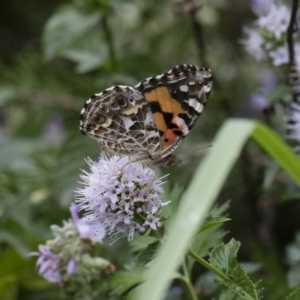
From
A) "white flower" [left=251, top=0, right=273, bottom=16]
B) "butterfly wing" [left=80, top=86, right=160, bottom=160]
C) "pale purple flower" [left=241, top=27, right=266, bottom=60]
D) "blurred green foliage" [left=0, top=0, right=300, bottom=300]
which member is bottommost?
"blurred green foliage" [left=0, top=0, right=300, bottom=300]

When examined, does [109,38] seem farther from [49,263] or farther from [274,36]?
[49,263]

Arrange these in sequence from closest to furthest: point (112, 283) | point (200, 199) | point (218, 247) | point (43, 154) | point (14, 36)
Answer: point (200, 199) < point (218, 247) < point (112, 283) < point (43, 154) < point (14, 36)

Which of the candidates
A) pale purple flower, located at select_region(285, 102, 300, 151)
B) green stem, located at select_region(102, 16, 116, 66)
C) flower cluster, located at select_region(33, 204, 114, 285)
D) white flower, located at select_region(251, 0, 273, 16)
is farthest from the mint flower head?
green stem, located at select_region(102, 16, 116, 66)

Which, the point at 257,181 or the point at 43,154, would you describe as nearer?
the point at 257,181

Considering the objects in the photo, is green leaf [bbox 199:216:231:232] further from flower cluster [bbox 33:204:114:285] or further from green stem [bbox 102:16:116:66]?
green stem [bbox 102:16:116:66]

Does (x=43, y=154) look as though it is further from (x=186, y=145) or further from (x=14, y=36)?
(x=14, y=36)

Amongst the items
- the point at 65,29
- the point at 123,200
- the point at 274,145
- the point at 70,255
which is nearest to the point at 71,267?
the point at 70,255

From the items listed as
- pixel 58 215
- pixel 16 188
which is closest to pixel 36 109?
pixel 16 188
